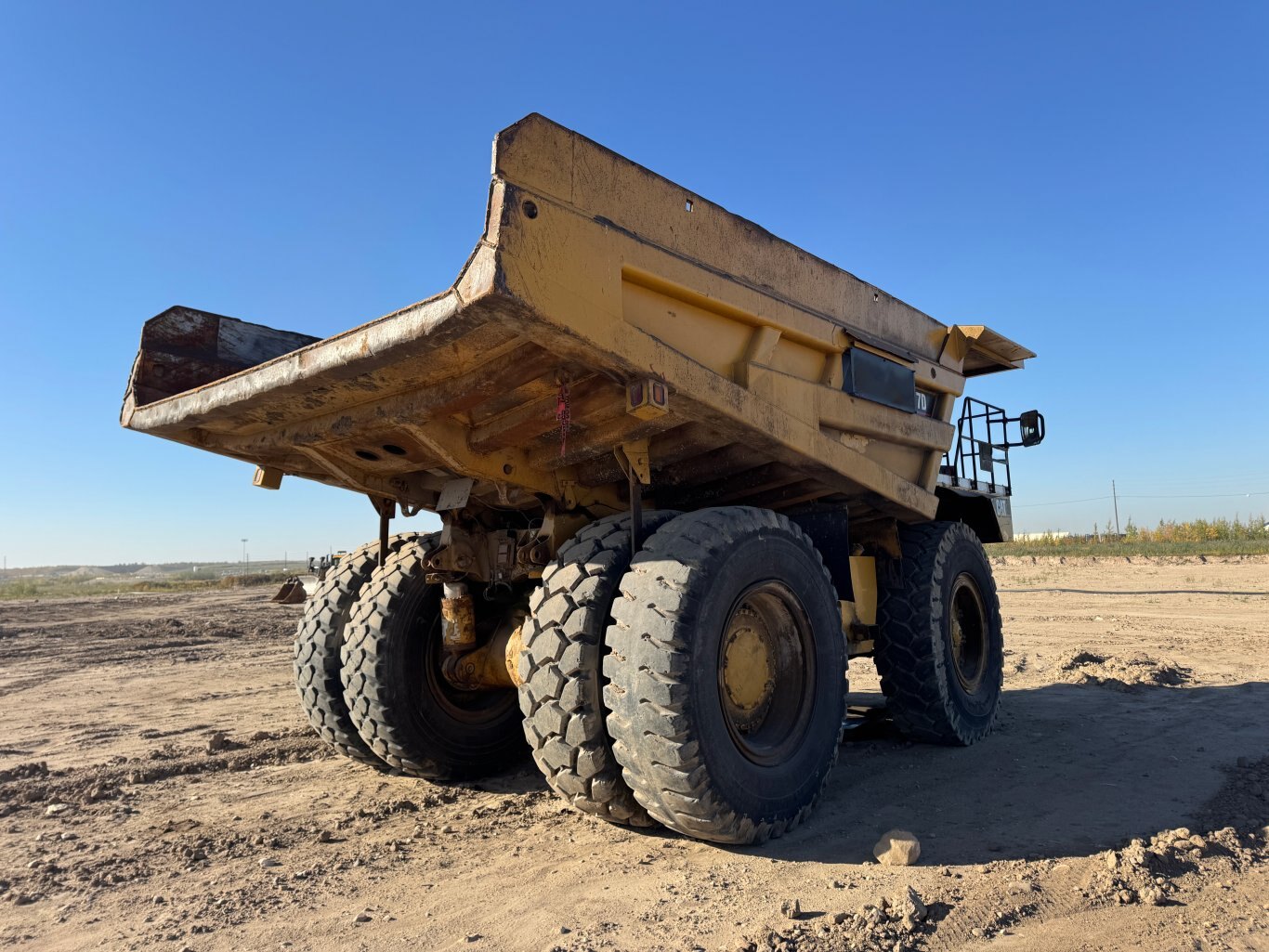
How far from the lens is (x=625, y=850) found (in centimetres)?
335

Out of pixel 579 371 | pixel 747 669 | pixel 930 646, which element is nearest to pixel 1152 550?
pixel 930 646

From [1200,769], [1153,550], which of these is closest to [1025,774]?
[1200,769]

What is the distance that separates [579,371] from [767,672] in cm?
165

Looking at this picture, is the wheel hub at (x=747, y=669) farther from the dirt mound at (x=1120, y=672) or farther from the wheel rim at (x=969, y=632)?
the dirt mound at (x=1120, y=672)

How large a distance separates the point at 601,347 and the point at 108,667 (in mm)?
10800

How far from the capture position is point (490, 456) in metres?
3.84

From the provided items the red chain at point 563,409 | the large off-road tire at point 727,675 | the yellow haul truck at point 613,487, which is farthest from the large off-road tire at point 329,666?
the large off-road tire at point 727,675

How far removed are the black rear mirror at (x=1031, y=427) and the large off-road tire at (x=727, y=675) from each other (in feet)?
11.5

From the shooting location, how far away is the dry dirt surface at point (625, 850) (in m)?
2.63

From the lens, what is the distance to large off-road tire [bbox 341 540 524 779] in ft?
14.4

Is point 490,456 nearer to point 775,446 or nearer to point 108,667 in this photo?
point 775,446

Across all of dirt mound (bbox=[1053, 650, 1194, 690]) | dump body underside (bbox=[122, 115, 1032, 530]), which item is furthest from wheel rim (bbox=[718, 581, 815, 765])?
dirt mound (bbox=[1053, 650, 1194, 690])

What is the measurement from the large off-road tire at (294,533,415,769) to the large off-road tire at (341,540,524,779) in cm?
14

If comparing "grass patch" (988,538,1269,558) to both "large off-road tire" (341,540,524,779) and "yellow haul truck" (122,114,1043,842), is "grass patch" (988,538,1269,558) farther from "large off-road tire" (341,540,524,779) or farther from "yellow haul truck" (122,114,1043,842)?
"large off-road tire" (341,540,524,779)
